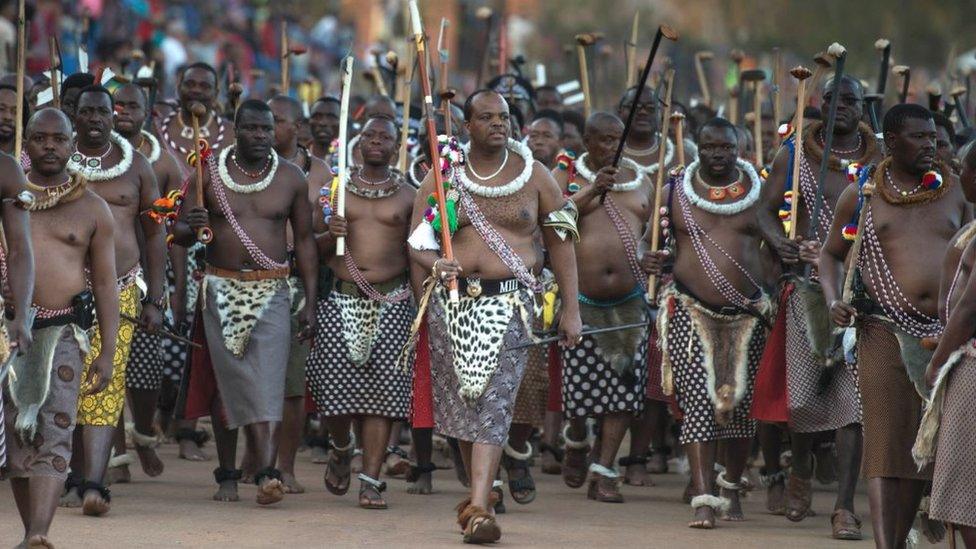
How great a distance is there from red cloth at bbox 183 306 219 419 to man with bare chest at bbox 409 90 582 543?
1.77 meters

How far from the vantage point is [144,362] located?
1200cm

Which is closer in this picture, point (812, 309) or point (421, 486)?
point (812, 309)

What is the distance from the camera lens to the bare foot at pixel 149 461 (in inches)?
478

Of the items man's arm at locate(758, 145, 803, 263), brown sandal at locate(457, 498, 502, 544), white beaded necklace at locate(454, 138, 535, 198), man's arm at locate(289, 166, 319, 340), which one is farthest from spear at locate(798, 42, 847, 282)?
man's arm at locate(289, 166, 319, 340)

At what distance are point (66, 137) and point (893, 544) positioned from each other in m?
4.28

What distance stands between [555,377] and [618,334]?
60 cm

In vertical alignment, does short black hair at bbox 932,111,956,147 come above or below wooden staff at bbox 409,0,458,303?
above

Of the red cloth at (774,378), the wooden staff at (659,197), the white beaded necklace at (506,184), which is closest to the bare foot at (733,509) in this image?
the red cloth at (774,378)

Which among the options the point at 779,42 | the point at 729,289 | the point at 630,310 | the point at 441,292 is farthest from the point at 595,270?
the point at 779,42

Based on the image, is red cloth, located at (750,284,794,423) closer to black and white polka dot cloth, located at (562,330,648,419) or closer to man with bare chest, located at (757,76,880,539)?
man with bare chest, located at (757,76,880,539)

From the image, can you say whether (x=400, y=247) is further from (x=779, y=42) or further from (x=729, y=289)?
(x=779, y=42)

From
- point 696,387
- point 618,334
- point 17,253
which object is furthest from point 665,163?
point 17,253

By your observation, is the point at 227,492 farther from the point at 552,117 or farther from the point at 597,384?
the point at 552,117

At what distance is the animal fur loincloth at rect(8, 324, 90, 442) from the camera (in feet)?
29.1
